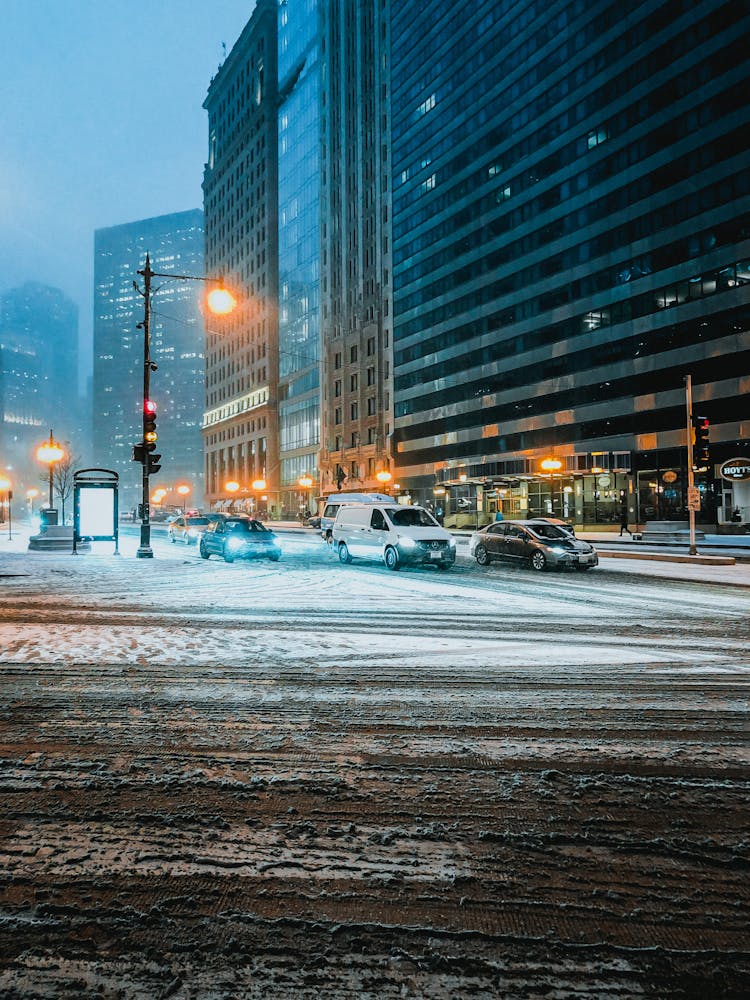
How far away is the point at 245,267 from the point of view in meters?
112

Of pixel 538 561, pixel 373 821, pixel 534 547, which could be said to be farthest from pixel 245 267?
pixel 373 821

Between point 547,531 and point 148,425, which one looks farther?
point 148,425

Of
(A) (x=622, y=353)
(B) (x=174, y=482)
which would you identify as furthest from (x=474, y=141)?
(B) (x=174, y=482)

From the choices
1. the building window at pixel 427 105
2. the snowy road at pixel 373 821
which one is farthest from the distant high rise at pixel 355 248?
the snowy road at pixel 373 821

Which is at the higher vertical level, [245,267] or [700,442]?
[245,267]

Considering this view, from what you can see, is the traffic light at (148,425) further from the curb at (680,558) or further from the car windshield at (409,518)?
the curb at (680,558)

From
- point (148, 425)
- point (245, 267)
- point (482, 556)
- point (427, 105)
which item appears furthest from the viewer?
point (245, 267)

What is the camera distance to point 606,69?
5134 centimetres

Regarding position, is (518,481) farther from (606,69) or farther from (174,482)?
(174,482)

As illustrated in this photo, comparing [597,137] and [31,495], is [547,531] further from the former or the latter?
[31,495]

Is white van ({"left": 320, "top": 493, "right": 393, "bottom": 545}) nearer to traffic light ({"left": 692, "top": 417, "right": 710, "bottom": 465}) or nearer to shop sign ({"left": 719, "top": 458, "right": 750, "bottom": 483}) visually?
traffic light ({"left": 692, "top": 417, "right": 710, "bottom": 465})

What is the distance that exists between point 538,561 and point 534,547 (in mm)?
433

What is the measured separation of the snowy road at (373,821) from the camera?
7.63ft

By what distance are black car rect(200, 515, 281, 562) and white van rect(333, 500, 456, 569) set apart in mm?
2350
